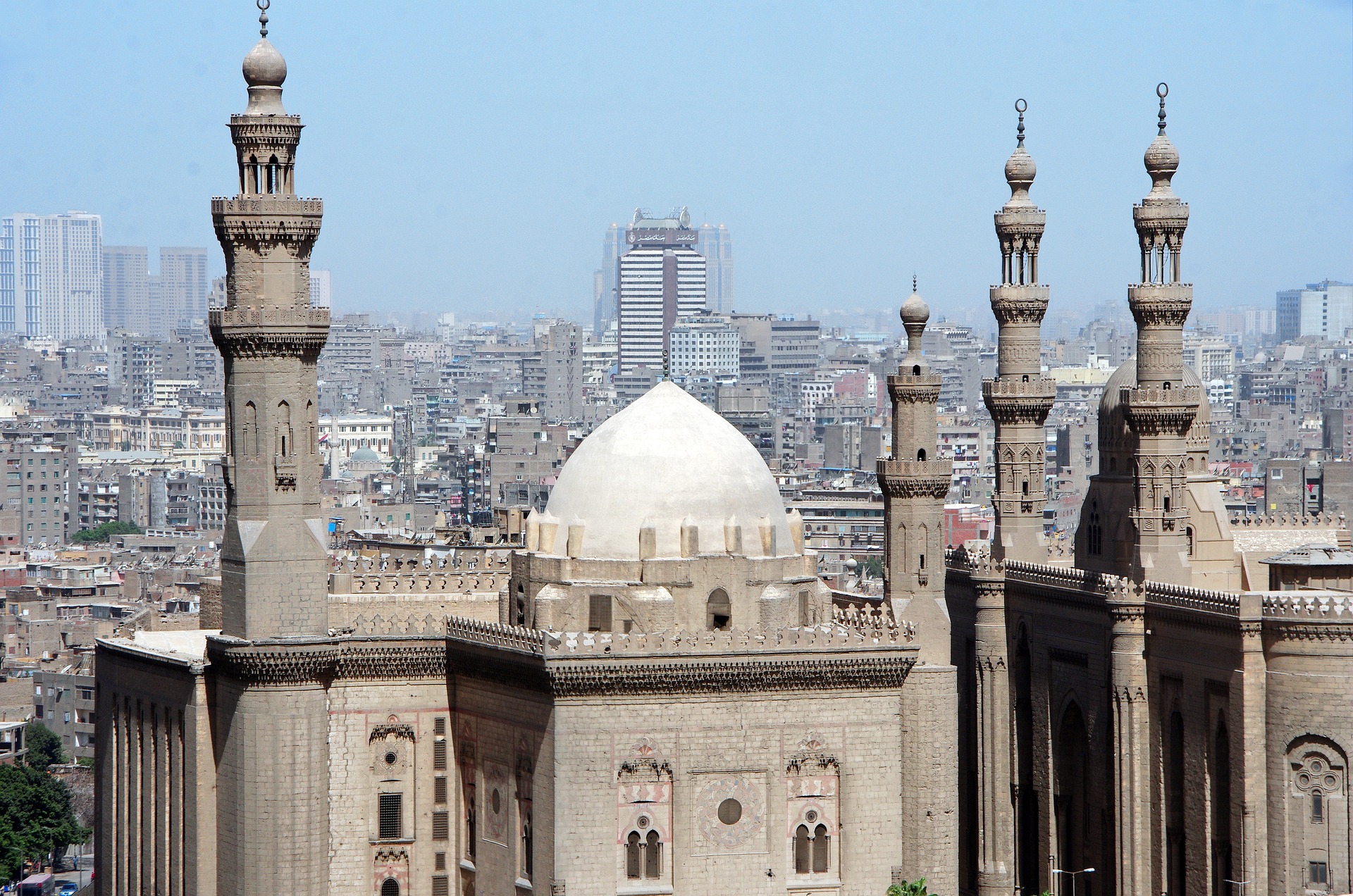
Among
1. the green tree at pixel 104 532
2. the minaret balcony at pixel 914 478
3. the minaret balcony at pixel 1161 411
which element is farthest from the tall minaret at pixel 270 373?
the green tree at pixel 104 532

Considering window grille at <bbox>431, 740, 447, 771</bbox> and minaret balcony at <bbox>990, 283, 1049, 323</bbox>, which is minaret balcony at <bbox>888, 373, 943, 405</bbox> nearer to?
minaret balcony at <bbox>990, 283, 1049, 323</bbox>

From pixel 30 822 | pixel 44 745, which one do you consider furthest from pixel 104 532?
pixel 30 822

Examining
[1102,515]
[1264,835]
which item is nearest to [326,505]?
[1102,515]

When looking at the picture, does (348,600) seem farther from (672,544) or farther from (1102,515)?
(1102,515)

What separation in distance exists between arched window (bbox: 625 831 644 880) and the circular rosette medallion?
111cm

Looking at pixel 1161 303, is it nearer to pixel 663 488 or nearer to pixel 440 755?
pixel 663 488

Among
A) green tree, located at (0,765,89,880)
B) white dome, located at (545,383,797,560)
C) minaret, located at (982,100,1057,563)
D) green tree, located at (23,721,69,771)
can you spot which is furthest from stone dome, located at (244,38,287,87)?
green tree, located at (23,721,69,771)

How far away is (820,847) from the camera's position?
47.3 meters

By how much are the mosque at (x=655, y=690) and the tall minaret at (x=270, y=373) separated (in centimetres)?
5

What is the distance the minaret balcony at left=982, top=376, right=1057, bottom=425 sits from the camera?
5681 centimetres

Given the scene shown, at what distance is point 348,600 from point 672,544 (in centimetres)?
693

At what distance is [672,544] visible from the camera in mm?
48469

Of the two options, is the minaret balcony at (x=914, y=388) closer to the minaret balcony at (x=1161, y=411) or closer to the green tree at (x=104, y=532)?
the minaret balcony at (x=1161, y=411)

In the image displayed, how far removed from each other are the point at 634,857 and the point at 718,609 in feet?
15.5
